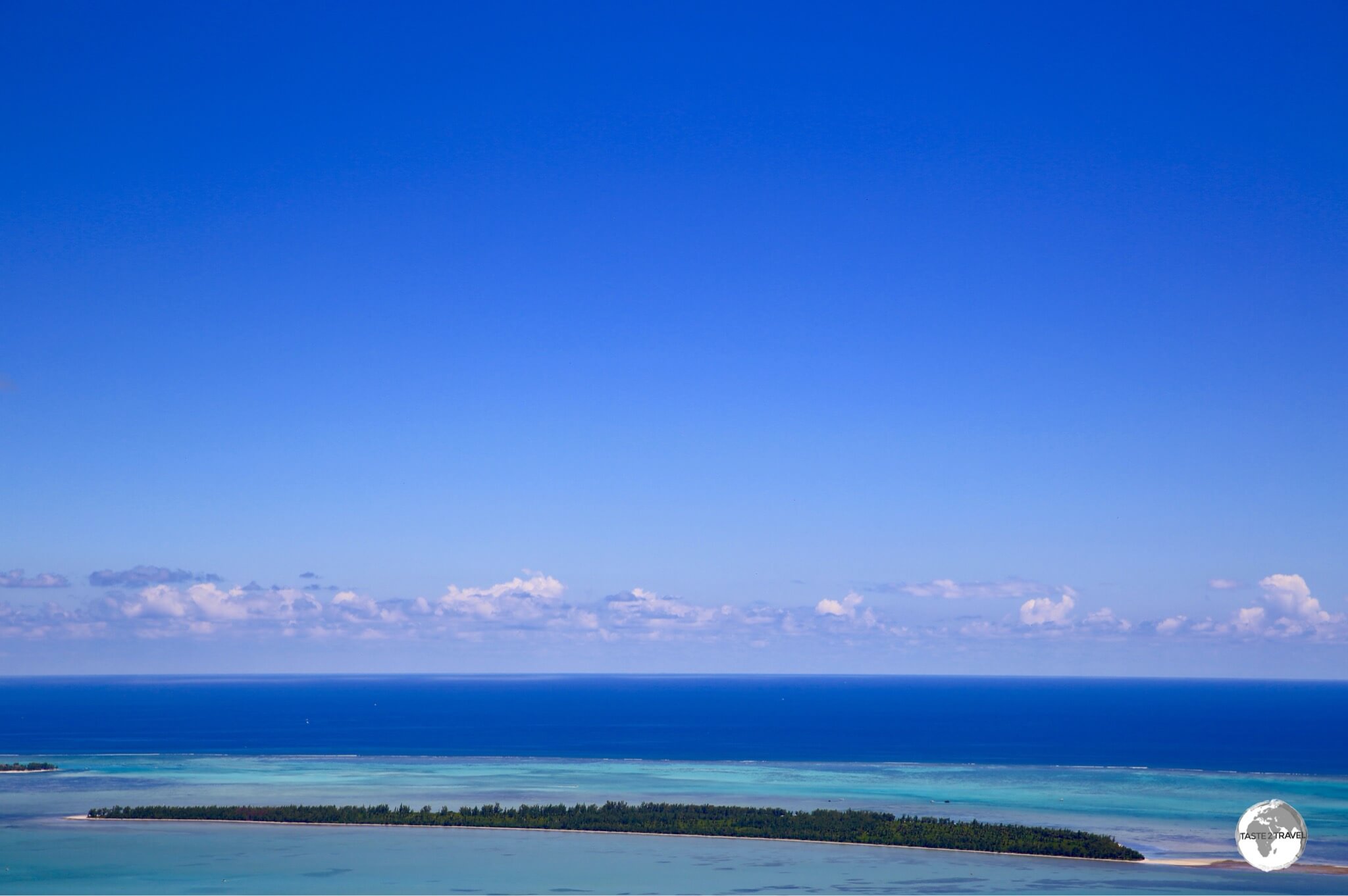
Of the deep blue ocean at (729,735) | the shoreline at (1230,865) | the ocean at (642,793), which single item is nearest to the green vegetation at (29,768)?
the ocean at (642,793)

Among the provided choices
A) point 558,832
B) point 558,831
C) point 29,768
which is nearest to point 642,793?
point 558,831

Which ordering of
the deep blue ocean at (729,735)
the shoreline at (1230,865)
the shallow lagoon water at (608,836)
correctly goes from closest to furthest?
the shallow lagoon water at (608,836) < the shoreline at (1230,865) < the deep blue ocean at (729,735)

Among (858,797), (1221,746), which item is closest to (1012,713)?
(1221,746)

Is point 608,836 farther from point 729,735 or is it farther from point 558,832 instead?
point 729,735

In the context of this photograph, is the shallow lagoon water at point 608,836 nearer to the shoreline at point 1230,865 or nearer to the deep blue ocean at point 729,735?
the shoreline at point 1230,865

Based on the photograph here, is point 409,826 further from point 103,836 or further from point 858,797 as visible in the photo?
point 858,797

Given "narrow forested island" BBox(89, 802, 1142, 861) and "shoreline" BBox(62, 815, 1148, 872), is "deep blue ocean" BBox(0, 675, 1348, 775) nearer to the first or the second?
"narrow forested island" BBox(89, 802, 1142, 861)
